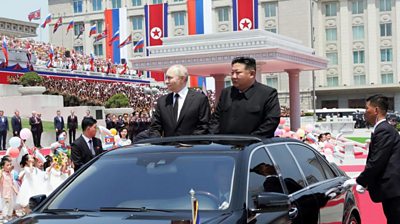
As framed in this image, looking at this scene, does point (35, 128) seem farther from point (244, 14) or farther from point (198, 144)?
point (198, 144)

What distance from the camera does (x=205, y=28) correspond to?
46.6m

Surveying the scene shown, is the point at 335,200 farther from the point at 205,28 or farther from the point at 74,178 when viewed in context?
the point at 205,28

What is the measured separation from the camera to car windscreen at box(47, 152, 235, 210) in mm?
4641

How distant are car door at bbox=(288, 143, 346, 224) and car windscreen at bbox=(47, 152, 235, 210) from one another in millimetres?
1285

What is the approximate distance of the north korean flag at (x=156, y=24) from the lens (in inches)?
1756

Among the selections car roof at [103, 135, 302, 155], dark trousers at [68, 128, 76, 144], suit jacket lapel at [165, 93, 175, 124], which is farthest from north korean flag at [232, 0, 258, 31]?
car roof at [103, 135, 302, 155]

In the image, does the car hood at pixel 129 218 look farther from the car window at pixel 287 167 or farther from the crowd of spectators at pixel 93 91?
the crowd of spectators at pixel 93 91

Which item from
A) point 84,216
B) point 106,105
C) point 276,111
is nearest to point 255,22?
point 106,105

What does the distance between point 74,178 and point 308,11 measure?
240 feet

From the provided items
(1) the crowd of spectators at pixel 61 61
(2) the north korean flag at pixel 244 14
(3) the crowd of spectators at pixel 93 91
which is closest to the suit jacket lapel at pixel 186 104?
(2) the north korean flag at pixel 244 14

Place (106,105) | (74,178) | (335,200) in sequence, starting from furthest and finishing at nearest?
(106,105)
(335,200)
(74,178)

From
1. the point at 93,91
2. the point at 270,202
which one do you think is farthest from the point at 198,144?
the point at 93,91

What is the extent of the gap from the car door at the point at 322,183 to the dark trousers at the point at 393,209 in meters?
0.41

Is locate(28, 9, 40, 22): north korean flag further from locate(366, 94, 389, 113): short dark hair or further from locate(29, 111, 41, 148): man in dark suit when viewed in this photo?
locate(366, 94, 389, 113): short dark hair
